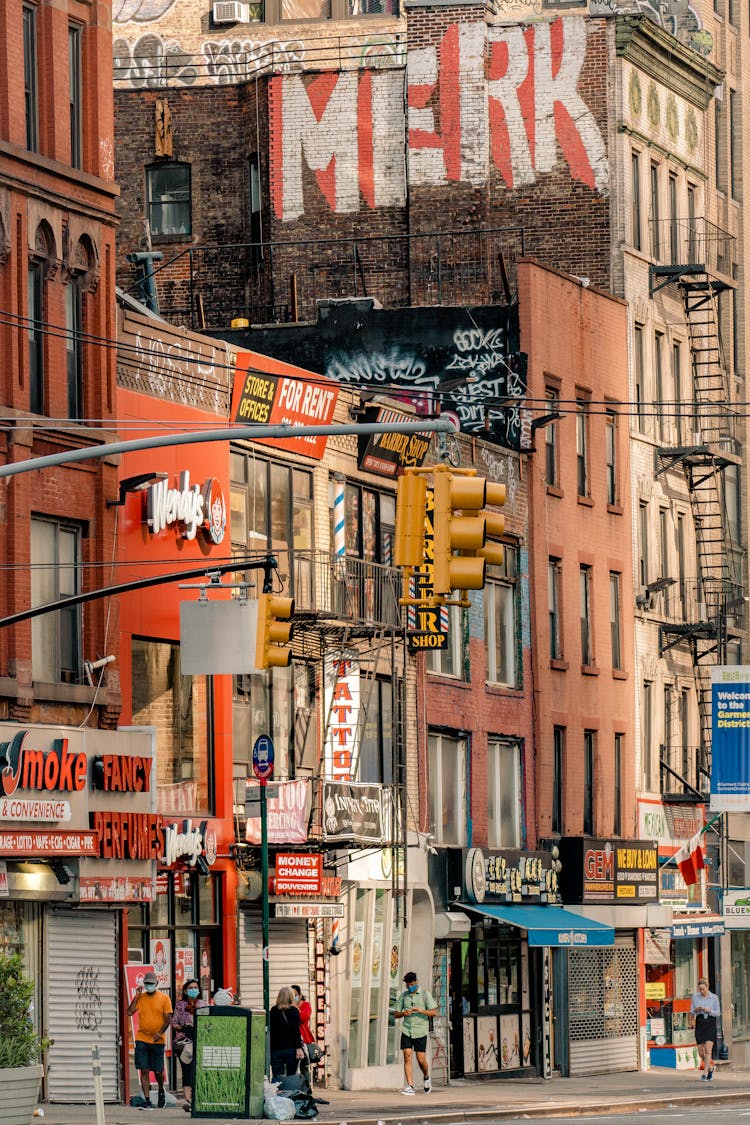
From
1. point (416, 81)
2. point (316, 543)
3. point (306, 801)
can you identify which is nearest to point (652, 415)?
point (416, 81)

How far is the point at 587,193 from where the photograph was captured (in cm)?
5794

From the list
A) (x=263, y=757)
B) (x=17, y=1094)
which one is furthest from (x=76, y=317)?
(x=17, y=1094)

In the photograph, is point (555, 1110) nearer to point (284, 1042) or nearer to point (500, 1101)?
point (500, 1101)

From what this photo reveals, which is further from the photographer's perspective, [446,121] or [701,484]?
[701,484]

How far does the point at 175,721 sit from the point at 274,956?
456 cm

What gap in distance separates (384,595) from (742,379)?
83.1 feet

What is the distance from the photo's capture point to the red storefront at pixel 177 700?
122ft

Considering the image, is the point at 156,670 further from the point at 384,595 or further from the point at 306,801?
the point at 384,595

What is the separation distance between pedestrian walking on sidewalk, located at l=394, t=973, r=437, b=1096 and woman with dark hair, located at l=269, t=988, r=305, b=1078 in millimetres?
7315

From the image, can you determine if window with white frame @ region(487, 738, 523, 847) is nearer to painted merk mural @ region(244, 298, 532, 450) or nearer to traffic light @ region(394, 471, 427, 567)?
painted merk mural @ region(244, 298, 532, 450)

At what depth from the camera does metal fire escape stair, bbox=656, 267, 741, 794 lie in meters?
60.7

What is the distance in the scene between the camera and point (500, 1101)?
3941cm

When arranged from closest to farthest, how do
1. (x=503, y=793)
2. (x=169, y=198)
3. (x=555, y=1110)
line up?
1. (x=555, y=1110)
2. (x=503, y=793)
3. (x=169, y=198)

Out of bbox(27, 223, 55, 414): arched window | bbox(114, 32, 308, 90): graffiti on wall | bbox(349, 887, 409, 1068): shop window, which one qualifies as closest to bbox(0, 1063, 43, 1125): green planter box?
bbox(27, 223, 55, 414): arched window
